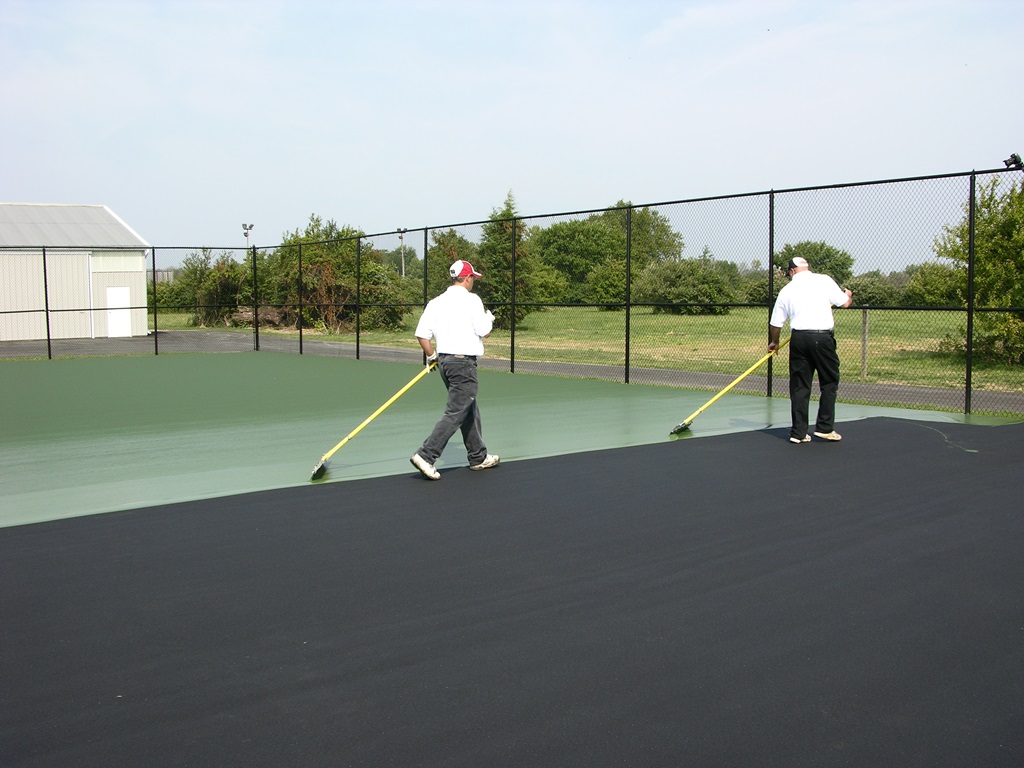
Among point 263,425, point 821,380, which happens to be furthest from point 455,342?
point 263,425

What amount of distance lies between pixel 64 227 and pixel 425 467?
31.3 metres

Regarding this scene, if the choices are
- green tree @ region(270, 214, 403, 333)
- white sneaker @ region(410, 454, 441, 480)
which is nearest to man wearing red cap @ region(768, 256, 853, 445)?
white sneaker @ region(410, 454, 441, 480)

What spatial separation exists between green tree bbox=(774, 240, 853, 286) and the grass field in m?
1.35

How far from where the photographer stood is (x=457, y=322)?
7.60m

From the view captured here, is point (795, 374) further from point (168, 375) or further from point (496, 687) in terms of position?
point (168, 375)

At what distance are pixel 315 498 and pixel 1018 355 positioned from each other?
1416cm

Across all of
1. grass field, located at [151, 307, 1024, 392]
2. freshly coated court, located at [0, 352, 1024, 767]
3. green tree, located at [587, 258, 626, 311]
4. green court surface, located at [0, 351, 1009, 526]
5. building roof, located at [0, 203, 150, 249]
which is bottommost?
freshly coated court, located at [0, 352, 1024, 767]

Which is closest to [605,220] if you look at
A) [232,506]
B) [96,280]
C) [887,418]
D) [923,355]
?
[96,280]

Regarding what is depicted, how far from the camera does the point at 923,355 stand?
20.5 metres

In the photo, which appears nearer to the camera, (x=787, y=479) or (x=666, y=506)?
(x=666, y=506)

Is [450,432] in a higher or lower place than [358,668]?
higher

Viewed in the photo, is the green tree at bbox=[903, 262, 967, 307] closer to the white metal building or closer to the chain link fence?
the chain link fence

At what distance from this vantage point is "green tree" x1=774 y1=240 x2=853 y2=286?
19.2 metres

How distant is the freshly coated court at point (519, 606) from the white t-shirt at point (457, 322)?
3.54 feet
